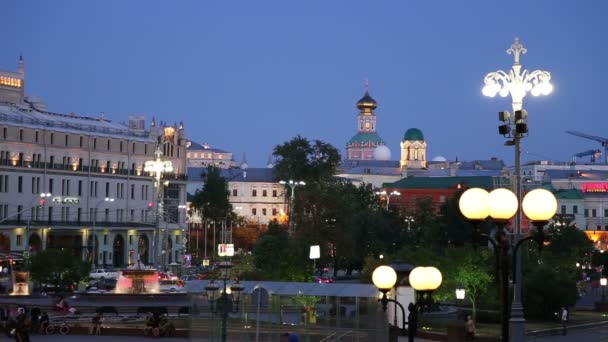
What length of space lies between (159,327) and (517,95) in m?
20.8

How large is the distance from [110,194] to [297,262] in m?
55.0

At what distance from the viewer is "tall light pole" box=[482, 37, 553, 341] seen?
98.4 feet

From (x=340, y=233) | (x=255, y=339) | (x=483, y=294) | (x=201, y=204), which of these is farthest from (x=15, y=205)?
(x=255, y=339)

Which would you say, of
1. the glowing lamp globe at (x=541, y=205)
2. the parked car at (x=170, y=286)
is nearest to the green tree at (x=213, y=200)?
the parked car at (x=170, y=286)

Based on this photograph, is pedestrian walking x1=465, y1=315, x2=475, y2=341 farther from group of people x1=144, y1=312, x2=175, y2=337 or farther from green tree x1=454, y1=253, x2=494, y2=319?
green tree x1=454, y1=253, x2=494, y2=319

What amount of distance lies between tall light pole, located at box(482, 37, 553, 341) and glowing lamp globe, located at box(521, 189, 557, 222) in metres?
9.41

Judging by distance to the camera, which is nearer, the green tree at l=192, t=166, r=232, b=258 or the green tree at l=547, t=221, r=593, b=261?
the green tree at l=547, t=221, r=593, b=261

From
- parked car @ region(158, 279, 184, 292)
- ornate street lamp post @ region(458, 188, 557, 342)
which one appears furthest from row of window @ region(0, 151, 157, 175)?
ornate street lamp post @ region(458, 188, 557, 342)

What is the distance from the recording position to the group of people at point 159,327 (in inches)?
1948

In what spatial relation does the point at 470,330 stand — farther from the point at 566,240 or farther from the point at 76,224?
the point at 566,240

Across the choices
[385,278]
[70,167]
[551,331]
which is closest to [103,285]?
[551,331]

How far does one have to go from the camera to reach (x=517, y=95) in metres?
33.4

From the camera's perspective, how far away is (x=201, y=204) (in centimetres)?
15025

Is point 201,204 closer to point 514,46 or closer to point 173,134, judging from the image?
point 173,134
